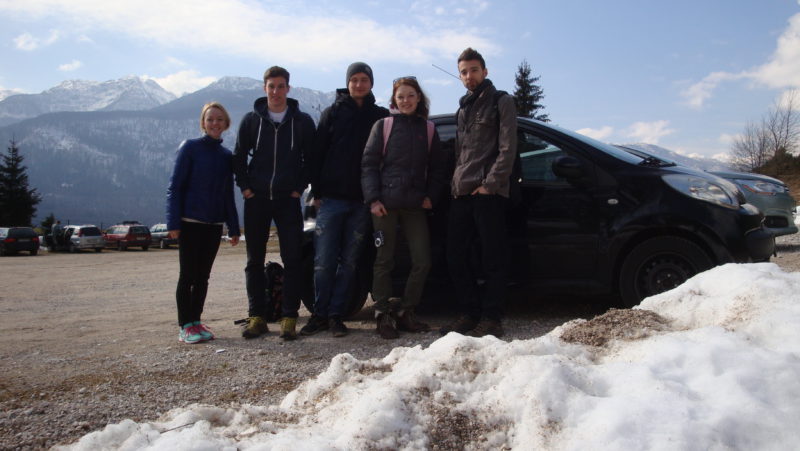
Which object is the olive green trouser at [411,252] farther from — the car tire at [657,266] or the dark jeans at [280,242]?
the car tire at [657,266]

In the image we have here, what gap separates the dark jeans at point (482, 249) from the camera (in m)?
Answer: 4.20

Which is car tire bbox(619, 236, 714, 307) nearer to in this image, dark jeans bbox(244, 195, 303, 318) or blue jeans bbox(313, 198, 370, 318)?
blue jeans bbox(313, 198, 370, 318)

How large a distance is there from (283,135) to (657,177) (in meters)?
3.14

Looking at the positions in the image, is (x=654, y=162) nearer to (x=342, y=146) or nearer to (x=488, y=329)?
(x=488, y=329)

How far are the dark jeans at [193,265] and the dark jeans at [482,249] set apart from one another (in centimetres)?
207

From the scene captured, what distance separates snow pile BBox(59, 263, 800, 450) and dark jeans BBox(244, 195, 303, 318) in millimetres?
2072

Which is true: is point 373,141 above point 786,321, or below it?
above

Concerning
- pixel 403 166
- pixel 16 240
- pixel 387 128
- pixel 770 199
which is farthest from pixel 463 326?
pixel 16 240

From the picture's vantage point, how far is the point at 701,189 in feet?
14.1

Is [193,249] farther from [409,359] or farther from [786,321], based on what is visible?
[786,321]

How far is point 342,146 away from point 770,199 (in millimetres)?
7376

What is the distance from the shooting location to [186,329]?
4562 millimetres

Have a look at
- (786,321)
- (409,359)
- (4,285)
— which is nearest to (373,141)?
(409,359)

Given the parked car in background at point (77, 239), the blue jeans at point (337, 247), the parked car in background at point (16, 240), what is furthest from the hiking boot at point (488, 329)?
A: the parked car in background at point (77, 239)
